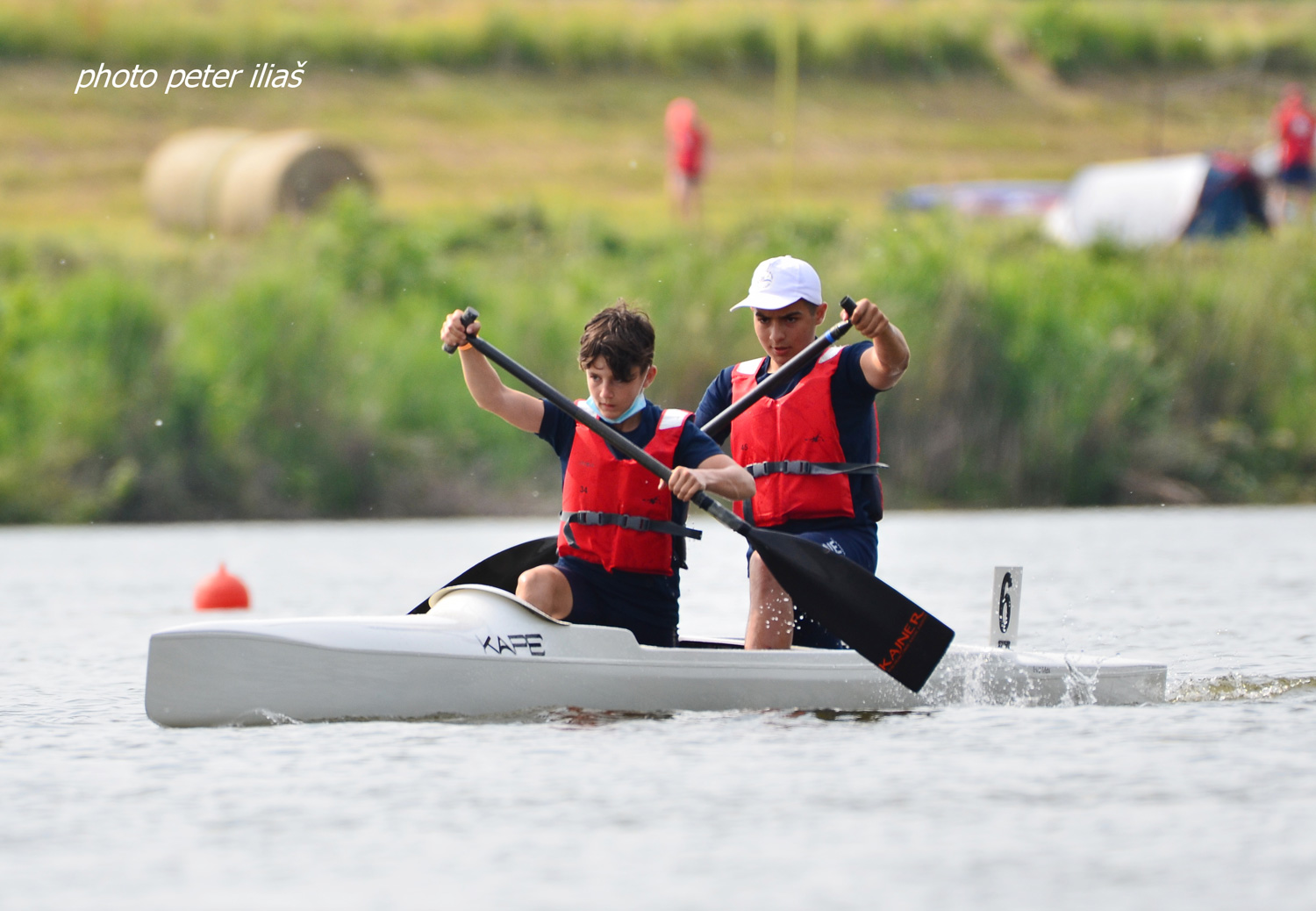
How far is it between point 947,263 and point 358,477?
5.05 meters

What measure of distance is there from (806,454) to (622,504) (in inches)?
27.6

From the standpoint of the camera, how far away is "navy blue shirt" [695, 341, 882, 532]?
6.75 metres

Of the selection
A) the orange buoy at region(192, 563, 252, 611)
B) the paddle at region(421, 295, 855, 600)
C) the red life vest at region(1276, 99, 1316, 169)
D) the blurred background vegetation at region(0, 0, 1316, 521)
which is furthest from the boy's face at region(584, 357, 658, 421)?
the red life vest at region(1276, 99, 1316, 169)

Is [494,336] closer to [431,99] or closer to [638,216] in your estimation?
[638,216]

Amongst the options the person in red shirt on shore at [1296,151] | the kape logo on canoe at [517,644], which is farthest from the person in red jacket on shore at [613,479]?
the person in red shirt on shore at [1296,151]

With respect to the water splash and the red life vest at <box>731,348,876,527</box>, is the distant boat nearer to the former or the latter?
the water splash

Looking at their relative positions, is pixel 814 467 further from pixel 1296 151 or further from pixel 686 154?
pixel 1296 151

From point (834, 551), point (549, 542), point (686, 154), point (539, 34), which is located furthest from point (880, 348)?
point (539, 34)

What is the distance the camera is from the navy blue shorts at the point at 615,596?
6.53 m

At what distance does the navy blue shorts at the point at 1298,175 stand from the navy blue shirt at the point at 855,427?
16169 millimetres

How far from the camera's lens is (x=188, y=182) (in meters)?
24.5

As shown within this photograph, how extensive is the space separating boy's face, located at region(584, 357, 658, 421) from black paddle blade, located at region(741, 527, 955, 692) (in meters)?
0.57

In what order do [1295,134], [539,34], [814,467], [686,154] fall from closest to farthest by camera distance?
[814,467] → [1295,134] → [686,154] → [539,34]

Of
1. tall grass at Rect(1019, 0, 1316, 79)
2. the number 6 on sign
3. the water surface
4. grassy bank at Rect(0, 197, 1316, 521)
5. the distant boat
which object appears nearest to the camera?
the water surface
